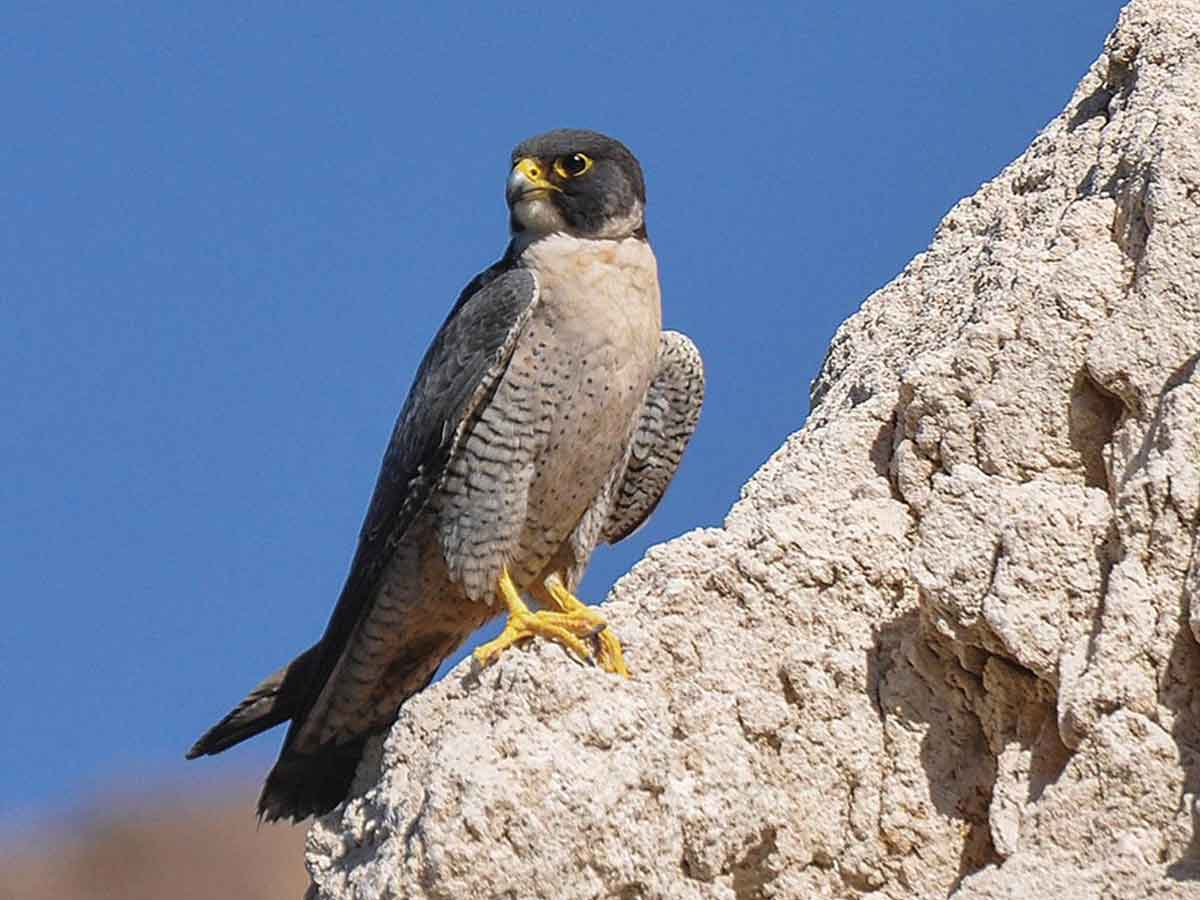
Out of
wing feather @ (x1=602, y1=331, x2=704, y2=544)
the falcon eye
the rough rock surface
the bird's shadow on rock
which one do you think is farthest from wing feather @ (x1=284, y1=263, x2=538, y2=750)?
the bird's shadow on rock

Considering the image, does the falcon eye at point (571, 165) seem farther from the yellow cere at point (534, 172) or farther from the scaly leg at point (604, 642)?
the scaly leg at point (604, 642)


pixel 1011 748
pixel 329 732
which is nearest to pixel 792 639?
pixel 1011 748

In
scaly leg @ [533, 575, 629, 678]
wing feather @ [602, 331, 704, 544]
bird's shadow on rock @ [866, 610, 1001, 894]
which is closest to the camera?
bird's shadow on rock @ [866, 610, 1001, 894]

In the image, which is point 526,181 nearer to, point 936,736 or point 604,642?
point 604,642

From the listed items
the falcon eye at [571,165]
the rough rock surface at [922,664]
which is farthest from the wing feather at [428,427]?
the rough rock surface at [922,664]

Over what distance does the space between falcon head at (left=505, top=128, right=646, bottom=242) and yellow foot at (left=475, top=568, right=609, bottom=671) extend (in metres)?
0.97

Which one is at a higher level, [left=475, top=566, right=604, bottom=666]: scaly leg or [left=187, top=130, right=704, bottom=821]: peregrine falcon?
[left=187, top=130, right=704, bottom=821]: peregrine falcon

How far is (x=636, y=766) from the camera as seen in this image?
Result: 168 inches

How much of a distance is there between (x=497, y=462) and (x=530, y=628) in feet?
2.37

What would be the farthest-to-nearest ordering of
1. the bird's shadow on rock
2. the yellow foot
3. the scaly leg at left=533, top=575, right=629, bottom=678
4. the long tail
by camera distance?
the long tail < the yellow foot < the scaly leg at left=533, top=575, right=629, bottom=678 < the bird's shadow on rock

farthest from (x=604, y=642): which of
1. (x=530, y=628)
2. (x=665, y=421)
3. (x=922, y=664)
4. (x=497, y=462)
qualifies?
(x=665, y=421)

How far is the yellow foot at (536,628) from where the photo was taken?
4.68 m

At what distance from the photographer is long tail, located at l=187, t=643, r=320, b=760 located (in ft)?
18.7

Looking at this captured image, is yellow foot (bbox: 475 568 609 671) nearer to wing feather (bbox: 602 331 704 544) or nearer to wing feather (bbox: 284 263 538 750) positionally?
wing feather (bbox: 284 263 538 750)
